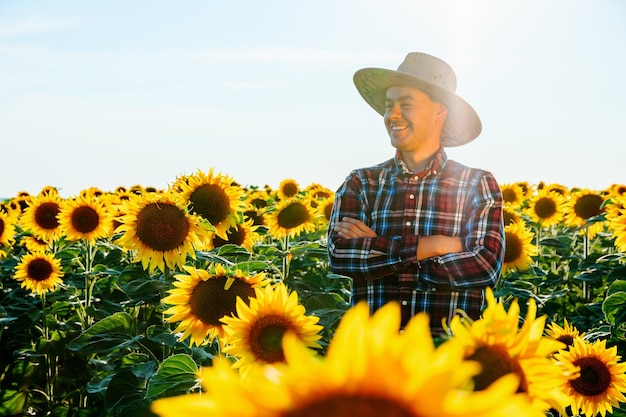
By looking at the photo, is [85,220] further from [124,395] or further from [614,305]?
[614,305]

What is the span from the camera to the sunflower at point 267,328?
215 cm

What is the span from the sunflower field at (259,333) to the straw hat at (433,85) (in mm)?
1107

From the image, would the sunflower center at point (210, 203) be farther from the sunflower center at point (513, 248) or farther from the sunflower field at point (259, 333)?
the sunflower center at point (513, 248)

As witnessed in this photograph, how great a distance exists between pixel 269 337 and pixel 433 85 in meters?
1.61

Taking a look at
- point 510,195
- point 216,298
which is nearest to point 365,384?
point 216,298

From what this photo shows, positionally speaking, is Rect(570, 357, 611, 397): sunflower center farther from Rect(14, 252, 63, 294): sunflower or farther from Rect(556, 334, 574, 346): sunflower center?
Rect(14, 252, 63, 294): sunflower

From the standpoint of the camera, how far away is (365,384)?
0.86m

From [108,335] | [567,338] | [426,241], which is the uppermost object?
[426,241]

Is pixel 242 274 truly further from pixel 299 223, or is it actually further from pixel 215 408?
pixel 299 223

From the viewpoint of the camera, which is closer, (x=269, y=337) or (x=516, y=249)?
(x=269, y=337)

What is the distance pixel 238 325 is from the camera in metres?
2.21

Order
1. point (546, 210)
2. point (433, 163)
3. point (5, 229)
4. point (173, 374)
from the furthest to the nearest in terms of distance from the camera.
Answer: point (546, 210)
point (5, 229)
point (433, 163)
point (173, 374)

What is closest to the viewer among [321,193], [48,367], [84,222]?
[48,367]

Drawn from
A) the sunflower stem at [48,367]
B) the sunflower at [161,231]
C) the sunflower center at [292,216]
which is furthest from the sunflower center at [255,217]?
the sunflower at [161,231]
